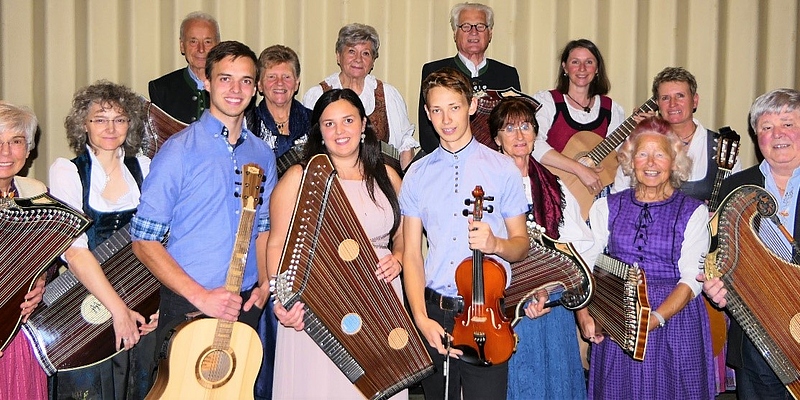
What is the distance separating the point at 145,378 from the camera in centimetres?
383

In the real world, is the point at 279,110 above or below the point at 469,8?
below

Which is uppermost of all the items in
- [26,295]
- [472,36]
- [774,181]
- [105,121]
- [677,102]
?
[472,36]

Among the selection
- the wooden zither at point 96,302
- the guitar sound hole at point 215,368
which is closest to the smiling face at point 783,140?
the guitar sound hole at point 215,368

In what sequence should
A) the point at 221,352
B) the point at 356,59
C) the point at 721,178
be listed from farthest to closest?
the point at 356,59 < the point at 721,178 < the point at 221,352

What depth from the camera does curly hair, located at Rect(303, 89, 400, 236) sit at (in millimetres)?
3404

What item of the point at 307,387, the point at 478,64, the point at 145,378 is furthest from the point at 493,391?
the point at 478,64

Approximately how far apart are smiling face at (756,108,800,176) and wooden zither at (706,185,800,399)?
35 centimetres

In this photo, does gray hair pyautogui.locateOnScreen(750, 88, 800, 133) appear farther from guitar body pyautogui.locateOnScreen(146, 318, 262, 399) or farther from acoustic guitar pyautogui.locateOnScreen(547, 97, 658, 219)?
guitar body pyautogui.locateOnScreen(146, 318, 262, 399)

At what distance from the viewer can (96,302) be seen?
12.0 ft

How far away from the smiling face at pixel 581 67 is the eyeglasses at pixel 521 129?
1.19m

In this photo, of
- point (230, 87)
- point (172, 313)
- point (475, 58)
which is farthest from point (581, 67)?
point (172, 313)

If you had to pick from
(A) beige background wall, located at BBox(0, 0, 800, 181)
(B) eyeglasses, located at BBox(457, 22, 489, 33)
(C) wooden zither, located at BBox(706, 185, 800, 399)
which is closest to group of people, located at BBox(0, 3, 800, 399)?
(C) wooden zither, located at BBox(706, 185, 800, 399)

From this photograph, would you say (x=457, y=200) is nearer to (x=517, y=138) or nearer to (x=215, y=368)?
(x=517, y=138)

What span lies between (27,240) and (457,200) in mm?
1536
